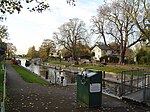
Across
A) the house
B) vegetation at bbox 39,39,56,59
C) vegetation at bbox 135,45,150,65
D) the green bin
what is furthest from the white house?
the green bin

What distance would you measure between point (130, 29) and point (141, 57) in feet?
38.0

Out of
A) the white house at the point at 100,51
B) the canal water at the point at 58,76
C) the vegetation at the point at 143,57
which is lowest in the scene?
the canal water at the point at 58,76

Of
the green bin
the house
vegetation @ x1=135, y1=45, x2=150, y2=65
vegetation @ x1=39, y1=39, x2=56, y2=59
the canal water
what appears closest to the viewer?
the green bin

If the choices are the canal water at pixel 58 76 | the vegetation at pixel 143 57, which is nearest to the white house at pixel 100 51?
the vegetation at pixel 143 57

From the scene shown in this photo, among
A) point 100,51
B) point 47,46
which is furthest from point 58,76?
point 100,51

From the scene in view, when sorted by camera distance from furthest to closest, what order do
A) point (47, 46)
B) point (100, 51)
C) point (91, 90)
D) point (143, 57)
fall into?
1. point (100, 51)
2. point (47, 46)
3. point (143, 57)
4. point (91, 90)

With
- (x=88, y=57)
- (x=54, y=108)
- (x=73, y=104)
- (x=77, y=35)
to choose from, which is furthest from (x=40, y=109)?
(x=88, y=57)

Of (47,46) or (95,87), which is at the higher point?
(47,46)

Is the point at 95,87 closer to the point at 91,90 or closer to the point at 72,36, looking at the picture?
the point at 91,90

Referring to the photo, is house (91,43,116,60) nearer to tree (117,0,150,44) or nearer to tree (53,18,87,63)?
tree (53,18,87,63)

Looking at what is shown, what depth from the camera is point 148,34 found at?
3338cm

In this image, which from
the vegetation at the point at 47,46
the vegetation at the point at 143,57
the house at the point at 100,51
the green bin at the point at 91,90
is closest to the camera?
the green bin at the point at 91,90

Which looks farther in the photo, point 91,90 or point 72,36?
point 72,36

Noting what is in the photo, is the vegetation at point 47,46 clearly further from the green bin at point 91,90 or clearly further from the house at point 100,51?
the green bin at point 91,90
